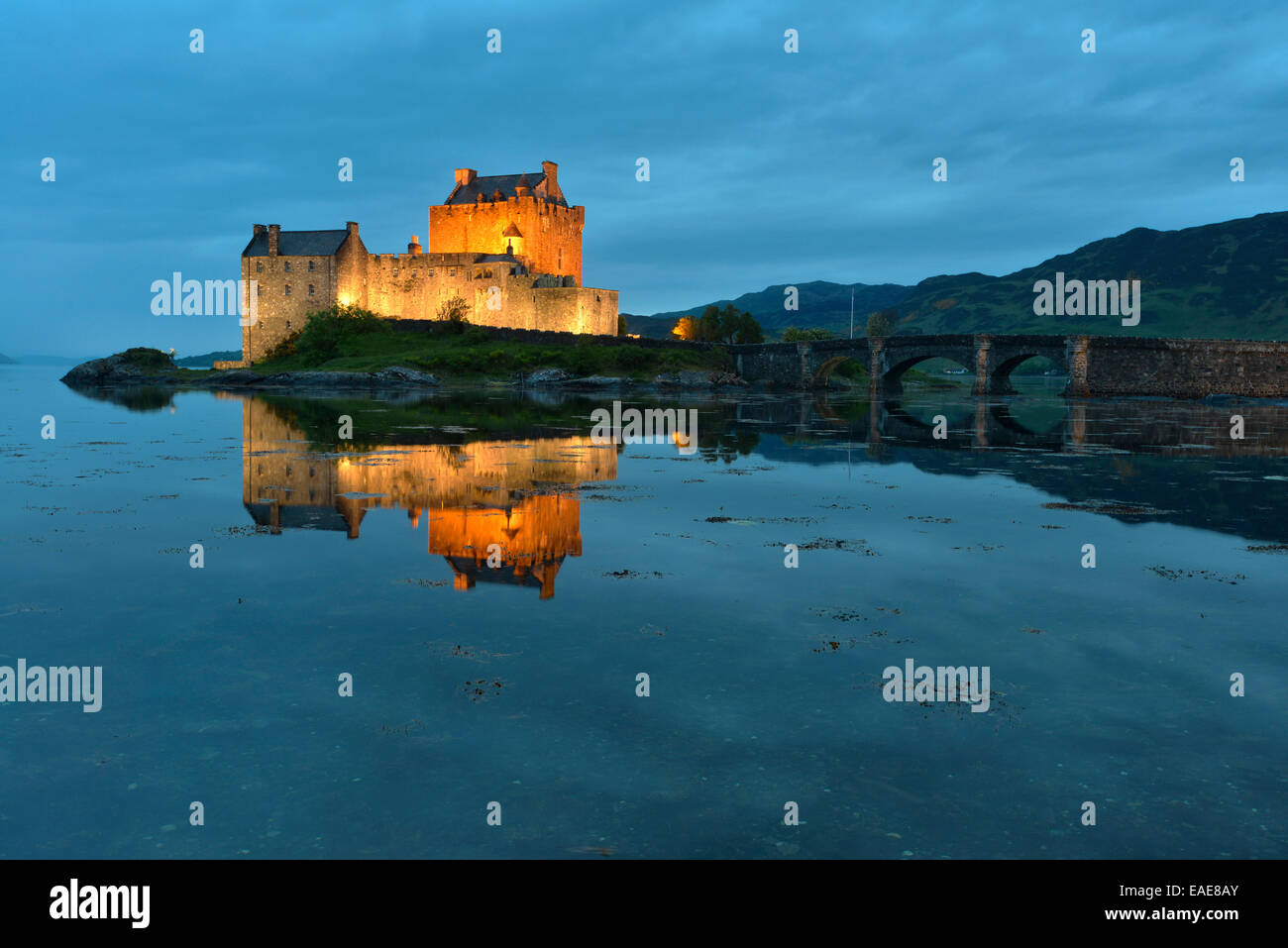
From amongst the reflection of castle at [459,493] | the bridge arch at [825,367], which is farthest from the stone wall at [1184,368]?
the reflection of castle at [459,493]

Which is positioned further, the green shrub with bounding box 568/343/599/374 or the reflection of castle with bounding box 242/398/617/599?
the green shrub with bounding box 568/343/599/374

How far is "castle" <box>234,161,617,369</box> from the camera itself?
100750 millimetres

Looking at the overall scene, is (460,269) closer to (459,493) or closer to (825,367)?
(825,367)

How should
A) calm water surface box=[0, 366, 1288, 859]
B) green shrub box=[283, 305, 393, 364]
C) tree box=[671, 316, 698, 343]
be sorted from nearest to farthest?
calm water surface box=[0, 366, 1288, 859], green shrub box=[283, 305, 393, 364], tree box=[671, 316, 698, 343]

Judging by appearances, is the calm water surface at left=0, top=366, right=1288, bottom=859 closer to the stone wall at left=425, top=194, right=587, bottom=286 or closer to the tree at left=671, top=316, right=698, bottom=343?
the stone wall at left=425, top=194, right=587, bottom=286

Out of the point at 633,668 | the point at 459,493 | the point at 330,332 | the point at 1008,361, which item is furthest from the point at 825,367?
the point at 633,668

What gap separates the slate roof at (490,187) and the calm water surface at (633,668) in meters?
97.1

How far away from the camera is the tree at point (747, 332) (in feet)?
392

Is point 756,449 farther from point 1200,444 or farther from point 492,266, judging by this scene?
point 492,266

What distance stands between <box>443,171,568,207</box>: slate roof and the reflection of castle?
3448 inches

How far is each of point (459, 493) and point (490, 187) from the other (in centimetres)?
10228

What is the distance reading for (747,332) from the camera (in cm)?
12000

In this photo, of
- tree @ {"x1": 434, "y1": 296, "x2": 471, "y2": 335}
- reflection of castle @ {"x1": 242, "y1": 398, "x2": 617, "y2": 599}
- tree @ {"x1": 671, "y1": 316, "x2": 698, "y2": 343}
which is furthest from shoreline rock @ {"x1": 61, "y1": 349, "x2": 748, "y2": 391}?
reflection of castle @ {"x1": 242, "y1": 398, "x2": 617, "y2": 599}
